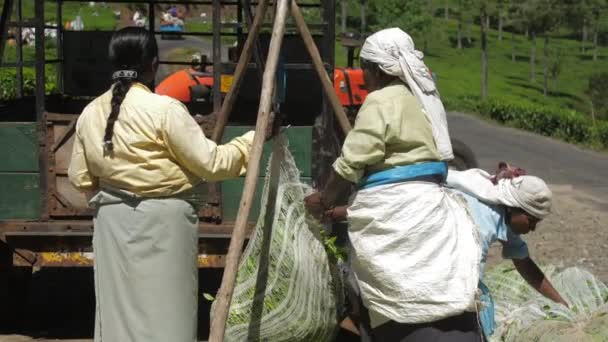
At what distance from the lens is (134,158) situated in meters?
3.51

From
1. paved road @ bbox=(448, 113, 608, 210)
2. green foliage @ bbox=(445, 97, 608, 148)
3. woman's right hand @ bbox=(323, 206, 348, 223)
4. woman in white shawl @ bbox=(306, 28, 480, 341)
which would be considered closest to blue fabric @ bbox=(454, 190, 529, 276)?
woman in white shawl @ bbox=(306, 28, 480, 341)

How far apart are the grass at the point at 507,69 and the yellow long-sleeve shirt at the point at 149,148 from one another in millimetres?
34140

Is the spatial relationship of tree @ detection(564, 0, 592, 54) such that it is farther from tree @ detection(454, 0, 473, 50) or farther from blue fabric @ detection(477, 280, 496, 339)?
blue fabric @ detection(477, 280, 496, 339)

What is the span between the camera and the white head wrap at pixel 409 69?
11.6 ft

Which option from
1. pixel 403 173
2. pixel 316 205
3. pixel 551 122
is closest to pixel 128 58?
pixel 316 205

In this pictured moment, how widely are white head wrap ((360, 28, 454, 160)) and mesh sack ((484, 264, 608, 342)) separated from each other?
1260 millimetres

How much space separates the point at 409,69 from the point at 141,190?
1.04 m

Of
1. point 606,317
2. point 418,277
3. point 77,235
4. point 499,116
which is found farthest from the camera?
point 499,116

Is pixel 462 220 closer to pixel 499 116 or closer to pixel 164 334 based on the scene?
pixel 164 334

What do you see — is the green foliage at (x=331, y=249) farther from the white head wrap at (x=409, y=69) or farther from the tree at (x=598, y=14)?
the tree at (x=598, y=14)

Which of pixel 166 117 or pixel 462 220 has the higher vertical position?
pixel 166 117

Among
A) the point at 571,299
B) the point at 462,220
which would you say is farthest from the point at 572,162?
the point at 462,220

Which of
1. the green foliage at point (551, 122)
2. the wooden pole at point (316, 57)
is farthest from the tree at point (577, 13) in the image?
the wooden pole at point (316, 57)

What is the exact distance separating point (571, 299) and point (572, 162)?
11944mm
